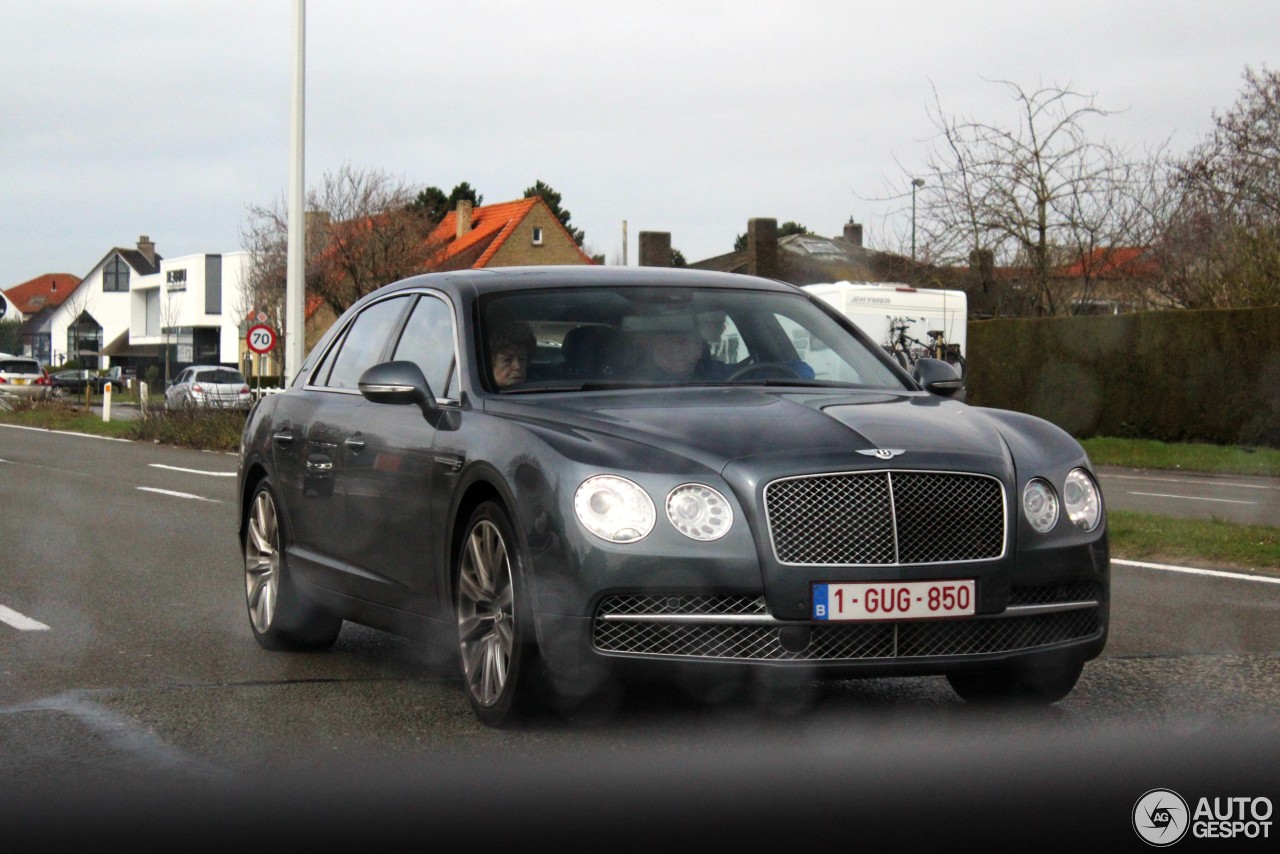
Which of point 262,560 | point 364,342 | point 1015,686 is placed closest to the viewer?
point 1015,686

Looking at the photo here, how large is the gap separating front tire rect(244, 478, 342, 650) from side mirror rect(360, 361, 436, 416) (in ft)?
4.53

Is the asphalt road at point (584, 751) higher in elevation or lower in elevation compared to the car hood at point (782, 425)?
lower

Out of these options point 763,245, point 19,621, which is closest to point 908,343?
point 19,621

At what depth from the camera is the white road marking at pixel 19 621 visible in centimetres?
859

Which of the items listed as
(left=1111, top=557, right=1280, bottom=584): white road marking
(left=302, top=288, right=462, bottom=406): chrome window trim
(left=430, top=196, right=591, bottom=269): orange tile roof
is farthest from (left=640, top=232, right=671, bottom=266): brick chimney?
(left=302, top=288, right=462, bottom=406): chrome window trim

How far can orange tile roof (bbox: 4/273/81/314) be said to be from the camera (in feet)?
530

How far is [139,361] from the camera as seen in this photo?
12056cm

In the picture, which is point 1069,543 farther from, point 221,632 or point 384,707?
point 221,632

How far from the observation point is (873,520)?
548 cm

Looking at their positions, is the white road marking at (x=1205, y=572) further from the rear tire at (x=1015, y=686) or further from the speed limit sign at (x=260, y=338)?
the speed limit sign at (x=260, y=338)

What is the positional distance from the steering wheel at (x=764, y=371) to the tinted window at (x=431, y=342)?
1.06m

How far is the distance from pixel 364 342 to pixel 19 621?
2393 millimetres

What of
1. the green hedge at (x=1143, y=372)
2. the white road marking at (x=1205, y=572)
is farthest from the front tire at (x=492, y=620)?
the green hedge at (x=1143, y=372)

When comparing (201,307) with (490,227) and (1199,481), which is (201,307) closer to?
(490,227)
